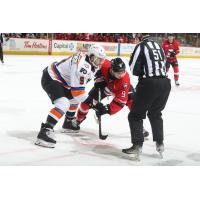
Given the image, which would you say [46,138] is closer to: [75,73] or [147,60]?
[75,73]

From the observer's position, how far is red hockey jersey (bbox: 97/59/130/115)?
3730mm

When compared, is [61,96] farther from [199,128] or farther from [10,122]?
[199,128]

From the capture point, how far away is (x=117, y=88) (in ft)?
12.4

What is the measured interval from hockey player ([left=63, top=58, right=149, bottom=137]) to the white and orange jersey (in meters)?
0.24

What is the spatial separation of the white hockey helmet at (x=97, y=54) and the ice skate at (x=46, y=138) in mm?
725

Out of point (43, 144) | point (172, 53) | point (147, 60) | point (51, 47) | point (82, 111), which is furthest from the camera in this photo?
point (51, 47)

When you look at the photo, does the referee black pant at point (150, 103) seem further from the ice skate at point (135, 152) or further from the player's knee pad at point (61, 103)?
the player's knee pad at point (61, 103)

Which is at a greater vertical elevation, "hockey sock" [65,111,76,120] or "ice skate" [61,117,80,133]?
"hockey sock" [65,111,76,120]

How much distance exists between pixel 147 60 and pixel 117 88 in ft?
2.26

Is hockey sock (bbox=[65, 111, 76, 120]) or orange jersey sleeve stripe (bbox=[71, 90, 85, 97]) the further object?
hockey sock (bbox=[65, 111, 76, 120])

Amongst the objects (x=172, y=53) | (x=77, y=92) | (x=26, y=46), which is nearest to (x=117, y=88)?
(x=77, y=92)

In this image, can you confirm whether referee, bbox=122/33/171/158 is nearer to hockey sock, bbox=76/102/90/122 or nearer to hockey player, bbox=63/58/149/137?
hockey player, bbox=63/58/149/137

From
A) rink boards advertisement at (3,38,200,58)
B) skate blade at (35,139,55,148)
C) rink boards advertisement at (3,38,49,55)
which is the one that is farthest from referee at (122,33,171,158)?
rink boards advertisement at (3,38,49,55)

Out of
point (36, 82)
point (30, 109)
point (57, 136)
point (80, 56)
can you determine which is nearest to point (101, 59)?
point (80, 56)
